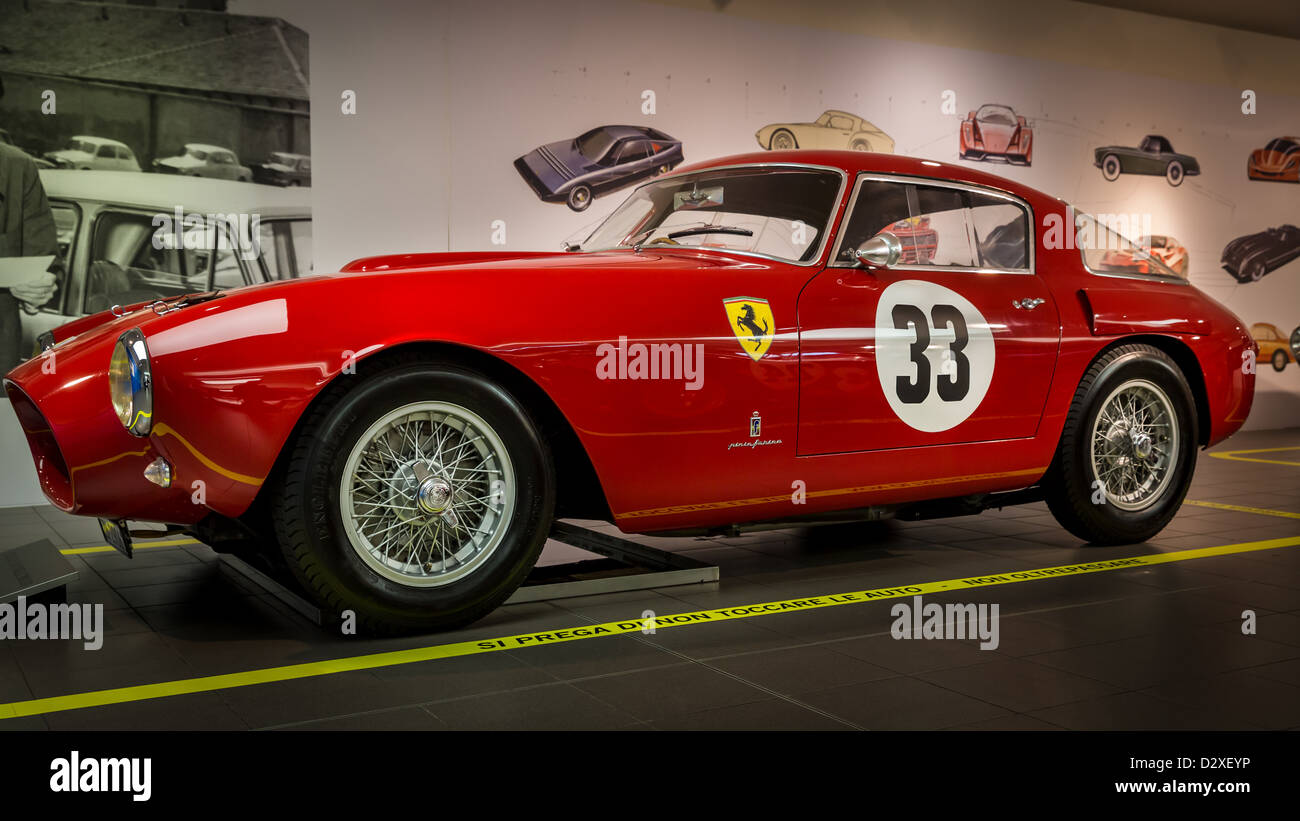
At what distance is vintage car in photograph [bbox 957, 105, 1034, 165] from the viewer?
960 cm

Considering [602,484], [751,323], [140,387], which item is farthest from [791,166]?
[140,387]

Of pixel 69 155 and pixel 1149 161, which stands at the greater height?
pixel 1149 161

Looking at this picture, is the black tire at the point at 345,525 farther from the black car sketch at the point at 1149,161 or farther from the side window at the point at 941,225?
the black car sketch at the point at 1149,161

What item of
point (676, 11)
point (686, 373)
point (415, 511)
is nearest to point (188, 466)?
point (415, 511)

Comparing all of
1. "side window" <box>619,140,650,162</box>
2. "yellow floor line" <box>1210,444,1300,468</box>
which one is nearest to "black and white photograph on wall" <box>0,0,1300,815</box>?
"yellow floor line" <box>1210,444,1300,468</box>

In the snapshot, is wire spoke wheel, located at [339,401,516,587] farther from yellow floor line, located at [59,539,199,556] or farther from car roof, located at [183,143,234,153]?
car roof, located at [183,143,234,153]

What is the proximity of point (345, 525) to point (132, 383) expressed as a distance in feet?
2.18

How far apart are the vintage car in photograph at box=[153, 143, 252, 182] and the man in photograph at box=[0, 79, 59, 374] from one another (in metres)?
0.68

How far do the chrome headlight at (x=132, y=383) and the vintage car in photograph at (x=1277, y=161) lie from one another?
38.3 ft

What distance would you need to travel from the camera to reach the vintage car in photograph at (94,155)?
635 centimetres

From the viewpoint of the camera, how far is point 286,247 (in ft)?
22.6

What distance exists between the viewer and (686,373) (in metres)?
3.41

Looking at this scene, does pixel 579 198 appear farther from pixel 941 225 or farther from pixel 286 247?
pixel 941 225
